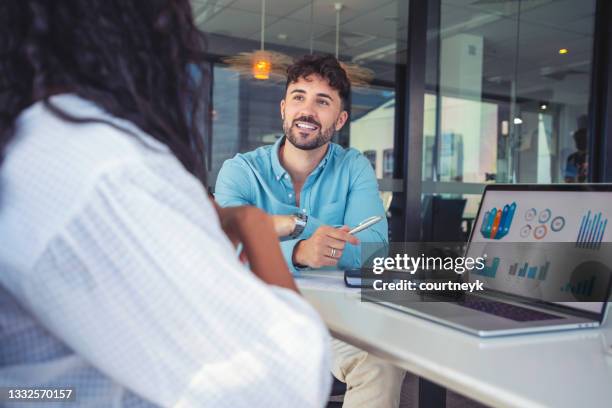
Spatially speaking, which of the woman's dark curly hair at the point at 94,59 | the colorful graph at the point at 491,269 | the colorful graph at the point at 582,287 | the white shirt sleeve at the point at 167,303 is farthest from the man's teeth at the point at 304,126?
the white shirt sleeve at the point at 167,303

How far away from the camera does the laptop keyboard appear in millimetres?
1016

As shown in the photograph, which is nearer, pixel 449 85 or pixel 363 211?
pixel 363 211

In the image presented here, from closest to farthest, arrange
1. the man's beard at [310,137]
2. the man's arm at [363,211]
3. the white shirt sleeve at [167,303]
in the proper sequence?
the white shirt sleeve at [167,303] → the man's arm at [363,211] → the man's beard at [310,137]

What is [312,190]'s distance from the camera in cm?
202

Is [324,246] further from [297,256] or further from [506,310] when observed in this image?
[506,310]

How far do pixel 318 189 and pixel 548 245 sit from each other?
983 mm

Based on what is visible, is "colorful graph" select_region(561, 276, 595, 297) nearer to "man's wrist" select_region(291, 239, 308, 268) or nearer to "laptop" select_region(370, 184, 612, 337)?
"laptop" select_region(370, 184, 612, 337)

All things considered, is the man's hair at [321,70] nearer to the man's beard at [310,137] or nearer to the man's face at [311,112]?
the man's face at [311,112]

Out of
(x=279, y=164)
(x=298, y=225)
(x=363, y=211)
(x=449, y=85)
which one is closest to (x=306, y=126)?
(x=279, y=164)

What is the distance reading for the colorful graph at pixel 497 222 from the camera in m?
1.32

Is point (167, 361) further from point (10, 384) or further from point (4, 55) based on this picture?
point (4, 55)

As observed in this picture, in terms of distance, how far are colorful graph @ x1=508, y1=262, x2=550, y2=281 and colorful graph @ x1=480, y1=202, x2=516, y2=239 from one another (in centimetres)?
10

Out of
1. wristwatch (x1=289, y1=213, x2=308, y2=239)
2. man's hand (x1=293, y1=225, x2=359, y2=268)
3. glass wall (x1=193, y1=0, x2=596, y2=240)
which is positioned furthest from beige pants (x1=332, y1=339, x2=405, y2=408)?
glass wall (x1=193, y1=0, x2=596, y2=240)

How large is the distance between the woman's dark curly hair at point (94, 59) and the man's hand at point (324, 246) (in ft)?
2.59
